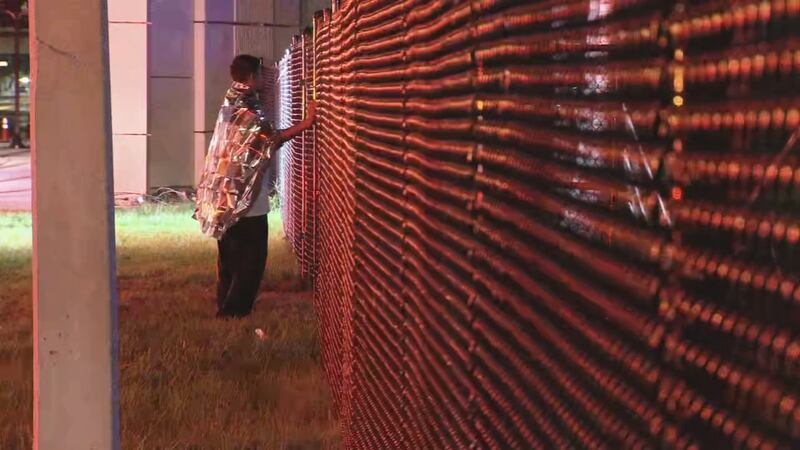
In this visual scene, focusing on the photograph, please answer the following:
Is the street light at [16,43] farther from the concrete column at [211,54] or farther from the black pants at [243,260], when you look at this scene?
the black pants at [243,260]

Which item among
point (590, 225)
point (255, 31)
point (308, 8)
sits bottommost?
point (590, 225)

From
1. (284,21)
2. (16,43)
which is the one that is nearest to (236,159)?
(284,21)

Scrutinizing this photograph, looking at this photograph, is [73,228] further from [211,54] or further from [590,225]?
[211,54]

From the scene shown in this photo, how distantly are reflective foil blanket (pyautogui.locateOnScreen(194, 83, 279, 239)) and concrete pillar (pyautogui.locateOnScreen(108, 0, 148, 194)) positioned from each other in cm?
1013

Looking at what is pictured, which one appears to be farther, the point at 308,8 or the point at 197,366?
the point at 308,8

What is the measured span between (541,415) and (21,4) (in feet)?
97.9

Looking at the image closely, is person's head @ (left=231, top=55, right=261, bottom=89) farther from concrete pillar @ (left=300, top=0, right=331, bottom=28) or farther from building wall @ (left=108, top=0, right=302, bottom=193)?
concrete pillar @ (left=300, top=0, right=331, bottom=28)

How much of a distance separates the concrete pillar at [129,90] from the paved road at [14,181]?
4.86 feet

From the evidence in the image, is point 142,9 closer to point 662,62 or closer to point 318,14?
point 318,14

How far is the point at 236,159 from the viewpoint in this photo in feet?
25.4

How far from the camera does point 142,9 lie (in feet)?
57.8

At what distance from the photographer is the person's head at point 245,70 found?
777 cm

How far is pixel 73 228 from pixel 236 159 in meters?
4.28

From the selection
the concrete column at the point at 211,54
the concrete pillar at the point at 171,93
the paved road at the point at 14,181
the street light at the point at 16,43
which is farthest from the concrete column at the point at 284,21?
the street light at the point at 16,43
